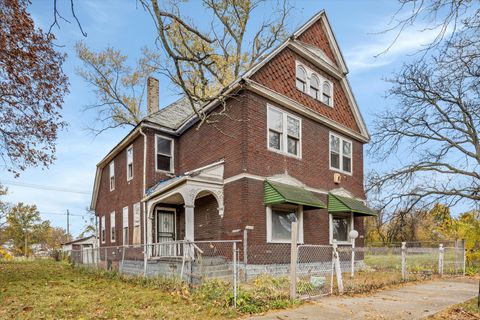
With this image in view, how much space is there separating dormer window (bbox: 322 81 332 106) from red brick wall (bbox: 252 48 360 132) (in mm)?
267

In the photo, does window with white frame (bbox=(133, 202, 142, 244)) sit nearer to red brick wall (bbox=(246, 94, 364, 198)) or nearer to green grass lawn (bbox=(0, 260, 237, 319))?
green grass lawn (bbox=(0, 260, 237, 319))

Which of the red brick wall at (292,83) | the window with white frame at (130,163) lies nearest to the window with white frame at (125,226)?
the window with white frame at (130,163)

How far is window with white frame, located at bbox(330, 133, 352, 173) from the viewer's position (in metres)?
16.0

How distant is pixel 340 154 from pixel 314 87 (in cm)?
329

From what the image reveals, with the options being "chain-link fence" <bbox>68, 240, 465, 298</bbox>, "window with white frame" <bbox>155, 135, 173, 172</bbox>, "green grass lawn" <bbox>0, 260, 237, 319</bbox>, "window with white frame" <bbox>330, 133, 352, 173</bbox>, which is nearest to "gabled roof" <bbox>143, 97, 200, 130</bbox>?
"window with white frame" <bbox>155, 135, 173, 172</bbox>

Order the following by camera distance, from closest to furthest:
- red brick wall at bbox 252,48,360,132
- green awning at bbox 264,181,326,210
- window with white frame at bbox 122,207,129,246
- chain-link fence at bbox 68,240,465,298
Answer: chain-link fence at bbox 68,240,465,298, green awning at bbox 264,181,326,210, red brick wall at bbox 252,48,360,132, window with white frame at bbox 122,207,129,246

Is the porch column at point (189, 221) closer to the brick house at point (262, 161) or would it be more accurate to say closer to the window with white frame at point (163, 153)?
the brick house at point (262, 161)

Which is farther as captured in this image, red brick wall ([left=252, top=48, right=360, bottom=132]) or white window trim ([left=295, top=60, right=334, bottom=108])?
white window trim ([left=295, top=60, right=334, bottom=108])

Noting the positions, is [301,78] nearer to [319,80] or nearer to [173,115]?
[319,80]

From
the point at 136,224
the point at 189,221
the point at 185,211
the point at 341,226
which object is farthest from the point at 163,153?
the point at 341,226

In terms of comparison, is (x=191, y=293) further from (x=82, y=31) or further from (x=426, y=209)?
(x=426, y=209)

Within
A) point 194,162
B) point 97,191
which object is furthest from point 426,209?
point 97,191

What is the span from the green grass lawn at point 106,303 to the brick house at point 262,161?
2531 millimetres

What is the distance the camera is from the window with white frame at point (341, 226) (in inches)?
617
